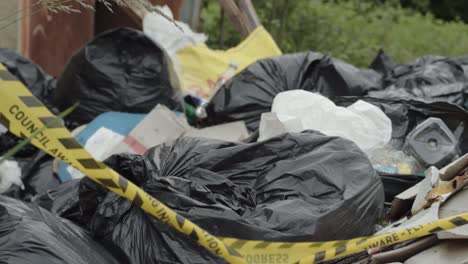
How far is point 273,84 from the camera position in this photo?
12.4 feet

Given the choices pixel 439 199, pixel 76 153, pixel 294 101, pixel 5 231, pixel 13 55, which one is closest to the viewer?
pixel 76 153

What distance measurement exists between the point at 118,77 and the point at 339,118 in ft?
4.60

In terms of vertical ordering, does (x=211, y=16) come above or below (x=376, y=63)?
below

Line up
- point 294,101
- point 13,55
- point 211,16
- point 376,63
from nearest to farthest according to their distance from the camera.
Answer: point 294,101, point 13,55, point 376,63, point 211,16

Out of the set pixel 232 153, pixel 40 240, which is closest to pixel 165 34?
pixel 232 153

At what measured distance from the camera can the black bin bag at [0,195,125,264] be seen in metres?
1.80

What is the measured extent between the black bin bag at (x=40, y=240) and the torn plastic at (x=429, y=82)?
1.99m

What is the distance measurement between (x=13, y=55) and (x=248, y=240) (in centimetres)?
260

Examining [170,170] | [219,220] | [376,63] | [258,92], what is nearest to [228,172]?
[170,170]

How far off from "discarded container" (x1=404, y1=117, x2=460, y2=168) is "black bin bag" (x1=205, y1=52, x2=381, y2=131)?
2.10 ft

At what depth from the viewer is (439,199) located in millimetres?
2412

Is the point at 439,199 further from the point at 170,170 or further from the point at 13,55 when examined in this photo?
the point at 13,55

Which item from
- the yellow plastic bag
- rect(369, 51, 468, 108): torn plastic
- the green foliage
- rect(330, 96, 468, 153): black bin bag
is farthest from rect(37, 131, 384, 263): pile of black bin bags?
the green foliage

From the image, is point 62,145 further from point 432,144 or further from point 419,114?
point 419,114
